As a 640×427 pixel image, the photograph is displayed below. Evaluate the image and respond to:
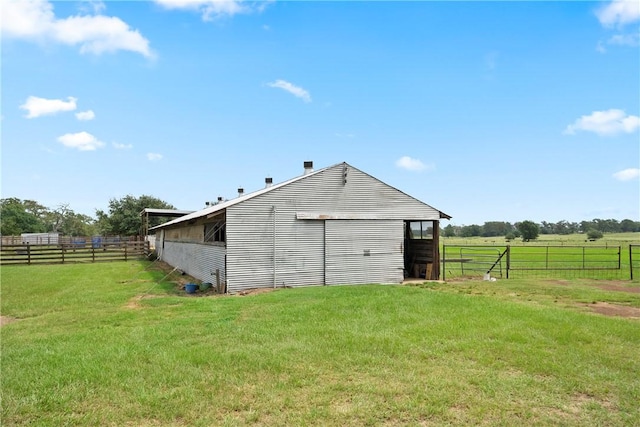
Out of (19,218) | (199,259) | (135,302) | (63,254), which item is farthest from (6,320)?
(19,218)

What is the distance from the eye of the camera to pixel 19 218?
72.1 m

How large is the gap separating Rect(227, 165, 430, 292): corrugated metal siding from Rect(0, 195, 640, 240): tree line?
5.44 metres

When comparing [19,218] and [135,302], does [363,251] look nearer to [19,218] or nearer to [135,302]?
[135,302]

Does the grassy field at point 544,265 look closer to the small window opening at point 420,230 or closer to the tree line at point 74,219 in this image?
the small window opening at point 420,230

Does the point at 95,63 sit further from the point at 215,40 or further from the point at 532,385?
the point at 532,385

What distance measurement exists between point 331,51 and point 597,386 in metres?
13.6

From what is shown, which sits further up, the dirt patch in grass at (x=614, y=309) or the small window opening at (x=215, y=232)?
the small window opening at (x=215, y=232)

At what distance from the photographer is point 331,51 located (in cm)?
1531

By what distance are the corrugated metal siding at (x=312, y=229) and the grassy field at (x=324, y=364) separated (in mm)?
3847

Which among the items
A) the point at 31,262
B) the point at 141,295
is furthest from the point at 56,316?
the point at 31,262

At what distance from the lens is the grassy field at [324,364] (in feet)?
13.4

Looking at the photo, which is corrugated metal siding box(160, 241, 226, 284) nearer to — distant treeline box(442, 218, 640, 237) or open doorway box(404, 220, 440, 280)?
open doorway box(404, 220, 440, 280)

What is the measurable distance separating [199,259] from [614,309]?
14193mm

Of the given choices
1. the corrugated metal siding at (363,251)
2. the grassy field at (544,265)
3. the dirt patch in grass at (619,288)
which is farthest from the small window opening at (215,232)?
the dirt patch in grass at (619,288)
